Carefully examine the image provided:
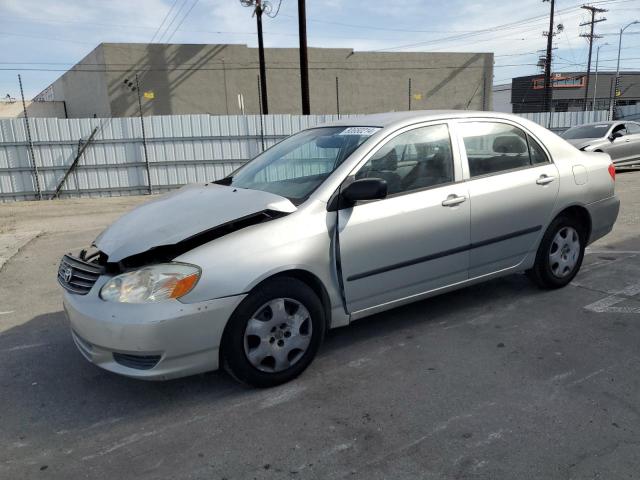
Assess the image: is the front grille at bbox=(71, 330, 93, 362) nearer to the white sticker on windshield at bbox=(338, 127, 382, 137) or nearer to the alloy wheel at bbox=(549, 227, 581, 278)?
the white sticker on windshield at bbox=(338, 127, 382, 137)

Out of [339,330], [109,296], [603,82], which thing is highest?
[603,82]

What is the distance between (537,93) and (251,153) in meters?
51.7

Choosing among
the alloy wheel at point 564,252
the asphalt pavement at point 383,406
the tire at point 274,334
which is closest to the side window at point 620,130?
the alloy wheel at point 564,252

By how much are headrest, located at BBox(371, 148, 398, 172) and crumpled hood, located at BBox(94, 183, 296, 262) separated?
707 mm

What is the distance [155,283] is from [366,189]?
4.55ft

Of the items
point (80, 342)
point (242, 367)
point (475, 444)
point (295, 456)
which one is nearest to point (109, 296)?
point (80, 342)

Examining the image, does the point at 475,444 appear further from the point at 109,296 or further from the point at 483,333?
the point at 109,296

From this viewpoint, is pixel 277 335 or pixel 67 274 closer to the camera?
pixel 277 335

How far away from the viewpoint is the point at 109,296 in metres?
3.00

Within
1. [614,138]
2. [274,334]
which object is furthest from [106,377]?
[614,138]

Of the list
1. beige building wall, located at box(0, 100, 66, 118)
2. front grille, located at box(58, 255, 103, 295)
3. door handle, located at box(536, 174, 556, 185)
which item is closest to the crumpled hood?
front grille, located at box(58, 255, 103, 295)

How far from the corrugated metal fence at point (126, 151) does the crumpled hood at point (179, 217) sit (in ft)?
37.1

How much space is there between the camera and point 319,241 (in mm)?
3305

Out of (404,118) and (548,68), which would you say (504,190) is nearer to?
(404,118)
